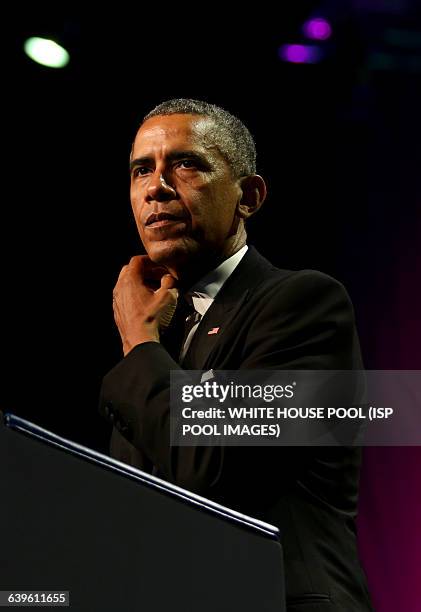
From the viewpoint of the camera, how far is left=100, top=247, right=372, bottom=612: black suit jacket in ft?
3.35

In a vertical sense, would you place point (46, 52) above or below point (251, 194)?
above

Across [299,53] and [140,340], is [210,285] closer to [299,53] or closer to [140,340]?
[140,340]

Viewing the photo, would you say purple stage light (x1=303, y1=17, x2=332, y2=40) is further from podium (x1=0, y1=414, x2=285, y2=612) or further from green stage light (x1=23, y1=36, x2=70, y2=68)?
podium (x1=0, y1=414, x2=285, y2=612)

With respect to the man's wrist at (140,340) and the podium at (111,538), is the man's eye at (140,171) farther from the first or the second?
the podium at (111,538)

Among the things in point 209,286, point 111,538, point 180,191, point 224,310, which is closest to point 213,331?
point 224,310

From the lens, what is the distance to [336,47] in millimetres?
2324

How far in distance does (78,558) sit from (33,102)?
6.41 feet

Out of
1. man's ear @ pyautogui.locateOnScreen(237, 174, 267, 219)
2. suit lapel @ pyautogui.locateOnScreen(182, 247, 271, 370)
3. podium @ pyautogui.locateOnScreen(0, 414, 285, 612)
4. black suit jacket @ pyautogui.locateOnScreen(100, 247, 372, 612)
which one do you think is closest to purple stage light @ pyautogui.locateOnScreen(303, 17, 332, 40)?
man's ear @ pyautogui.locateOnScreen(237, 174, 267, 219)

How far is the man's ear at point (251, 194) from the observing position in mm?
1593

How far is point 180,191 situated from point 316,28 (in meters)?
1.07

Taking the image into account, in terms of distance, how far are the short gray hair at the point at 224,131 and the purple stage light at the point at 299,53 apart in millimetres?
754

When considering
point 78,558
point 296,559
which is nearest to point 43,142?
point 296,559

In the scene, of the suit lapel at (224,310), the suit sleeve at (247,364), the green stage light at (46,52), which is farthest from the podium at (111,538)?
the green stage light at (46,52)

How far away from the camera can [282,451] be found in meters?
1.06
